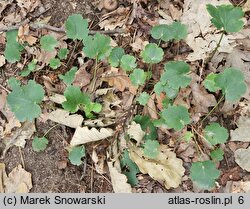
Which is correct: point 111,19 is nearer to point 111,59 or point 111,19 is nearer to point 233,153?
point 111,59

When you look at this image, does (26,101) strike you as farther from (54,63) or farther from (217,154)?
(217,154)

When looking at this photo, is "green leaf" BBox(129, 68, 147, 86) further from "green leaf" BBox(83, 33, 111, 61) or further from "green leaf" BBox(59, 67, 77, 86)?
"green leaf" BBox(59, 67, 77, 86)

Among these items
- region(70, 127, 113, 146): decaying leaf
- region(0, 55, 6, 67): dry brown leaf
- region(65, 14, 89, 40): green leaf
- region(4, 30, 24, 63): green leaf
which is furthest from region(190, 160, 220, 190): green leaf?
region(0, 55, 6, 67): dry brown leaf

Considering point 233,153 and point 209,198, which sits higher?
point 233,153

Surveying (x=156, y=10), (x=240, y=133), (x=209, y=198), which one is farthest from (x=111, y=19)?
(x=209, y=198)

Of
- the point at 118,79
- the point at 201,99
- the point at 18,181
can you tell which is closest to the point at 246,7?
the point at 201,99

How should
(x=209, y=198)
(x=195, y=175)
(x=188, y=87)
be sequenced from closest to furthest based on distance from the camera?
1. (x=195, y=175)
2. (x=209, y=198)
3. (x=188, y=87)
